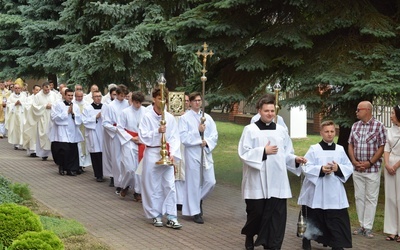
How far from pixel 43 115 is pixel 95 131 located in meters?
5.05

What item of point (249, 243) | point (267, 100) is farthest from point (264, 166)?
point (249, 243)

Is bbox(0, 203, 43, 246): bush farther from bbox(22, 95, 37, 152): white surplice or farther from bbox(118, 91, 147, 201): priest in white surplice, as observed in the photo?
bbox(22, 95, 37, 152): white surplice

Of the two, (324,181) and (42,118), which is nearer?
(324,181)

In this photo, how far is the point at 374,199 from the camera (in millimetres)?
11828

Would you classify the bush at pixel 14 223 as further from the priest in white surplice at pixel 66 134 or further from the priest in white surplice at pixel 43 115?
the priest in white surplice at pixel 43 115

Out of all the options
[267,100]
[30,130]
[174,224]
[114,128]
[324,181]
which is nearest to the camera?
[267,100]

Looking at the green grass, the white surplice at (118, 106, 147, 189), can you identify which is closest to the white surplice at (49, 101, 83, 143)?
the green grass

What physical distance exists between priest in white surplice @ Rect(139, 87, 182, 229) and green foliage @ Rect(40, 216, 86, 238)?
4.24ft

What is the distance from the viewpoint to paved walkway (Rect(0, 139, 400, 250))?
11.3 meters

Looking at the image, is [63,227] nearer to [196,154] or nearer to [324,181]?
[196,154]

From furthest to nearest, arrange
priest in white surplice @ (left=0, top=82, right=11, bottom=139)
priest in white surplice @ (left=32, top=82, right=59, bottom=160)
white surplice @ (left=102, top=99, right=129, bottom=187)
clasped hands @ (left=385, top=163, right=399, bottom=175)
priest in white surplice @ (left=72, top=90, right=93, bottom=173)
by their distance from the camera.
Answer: priest in white surplice @ (left=0, top=82, right=11, bottom=139) < priest in white surplice @ (left=32, top=82, right=59, bottom=160) < priest in white surplice @ (left=72, top=90, right=93, bottom=173) < white surplice @ (left=102, top=99, right=129, bottom=187) < clasped hands @ (left=385, top=163, right=399, bottom=175)

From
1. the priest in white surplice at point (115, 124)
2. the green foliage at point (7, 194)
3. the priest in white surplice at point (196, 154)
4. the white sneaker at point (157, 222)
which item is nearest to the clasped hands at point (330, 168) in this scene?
the priest in white surplice at point (196, 154)

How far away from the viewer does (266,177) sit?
34.7ft

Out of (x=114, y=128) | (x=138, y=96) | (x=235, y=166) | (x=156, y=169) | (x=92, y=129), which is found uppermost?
(x=138, y=96)
